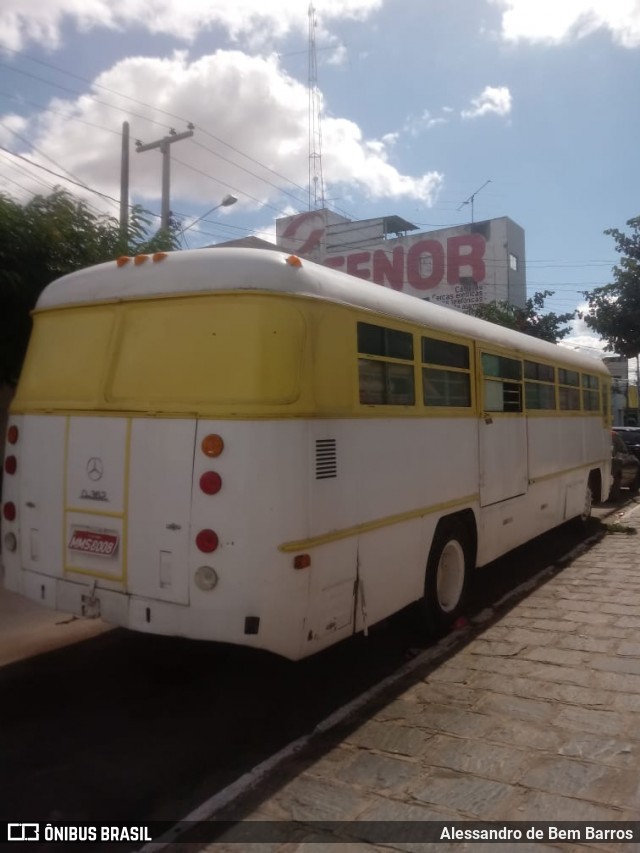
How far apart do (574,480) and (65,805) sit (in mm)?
8378

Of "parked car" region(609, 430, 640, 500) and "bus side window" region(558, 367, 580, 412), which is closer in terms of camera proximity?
"bus side window" region(558, 367, 580, 412)

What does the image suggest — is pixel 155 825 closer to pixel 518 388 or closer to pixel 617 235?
pixel 518 388

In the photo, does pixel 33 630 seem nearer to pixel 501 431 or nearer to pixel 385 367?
pixel 385 367

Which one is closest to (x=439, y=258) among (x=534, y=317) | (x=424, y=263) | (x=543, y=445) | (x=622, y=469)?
(x=424, y=263)

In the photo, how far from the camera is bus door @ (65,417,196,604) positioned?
13.7 feet

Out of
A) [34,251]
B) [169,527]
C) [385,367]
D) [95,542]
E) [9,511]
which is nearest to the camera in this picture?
[169,527]

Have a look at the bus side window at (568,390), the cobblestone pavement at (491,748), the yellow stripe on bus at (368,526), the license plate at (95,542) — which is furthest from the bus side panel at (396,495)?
the bus side window at (568,390)

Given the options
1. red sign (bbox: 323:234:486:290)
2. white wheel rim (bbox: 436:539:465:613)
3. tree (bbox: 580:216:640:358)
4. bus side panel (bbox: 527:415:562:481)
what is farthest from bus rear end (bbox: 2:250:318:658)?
red sign (bbox: 323:234:486:290)

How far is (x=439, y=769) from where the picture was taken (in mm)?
3846

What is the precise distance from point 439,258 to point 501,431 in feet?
123

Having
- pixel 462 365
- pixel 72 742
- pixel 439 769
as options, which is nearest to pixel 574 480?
pixel 462 365

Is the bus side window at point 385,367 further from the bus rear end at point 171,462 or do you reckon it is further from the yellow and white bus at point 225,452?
the bus rear end at point 171,462

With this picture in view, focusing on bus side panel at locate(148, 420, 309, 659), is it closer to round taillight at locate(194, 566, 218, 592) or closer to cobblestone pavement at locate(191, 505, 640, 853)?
round taillight at locate(194, 566, 218, 592)

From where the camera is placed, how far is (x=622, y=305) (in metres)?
21.0
